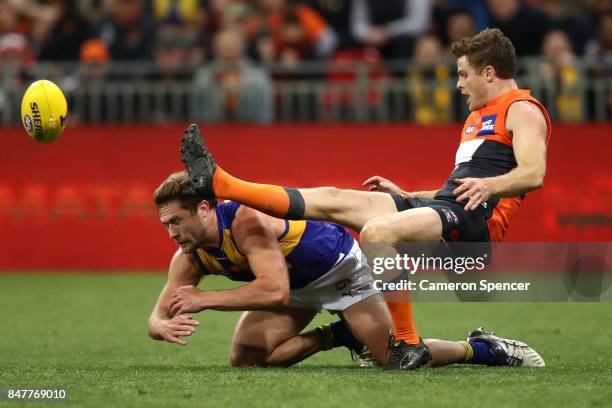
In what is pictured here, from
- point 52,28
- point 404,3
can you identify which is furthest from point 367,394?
point 52,28

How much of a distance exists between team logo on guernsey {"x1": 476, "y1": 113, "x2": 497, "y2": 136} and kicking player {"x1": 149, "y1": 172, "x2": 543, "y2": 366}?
129 cm

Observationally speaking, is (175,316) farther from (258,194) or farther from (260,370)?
(258,194)

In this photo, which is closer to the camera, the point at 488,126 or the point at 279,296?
the point at 279,296

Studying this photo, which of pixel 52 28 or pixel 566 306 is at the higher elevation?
pixel 52 28

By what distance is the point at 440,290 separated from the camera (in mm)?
8750

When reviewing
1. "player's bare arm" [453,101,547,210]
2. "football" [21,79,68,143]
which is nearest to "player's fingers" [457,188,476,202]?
"player's bare arm" [453,101,547,210]

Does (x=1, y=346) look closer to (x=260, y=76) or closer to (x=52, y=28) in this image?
(x=260, y=76)

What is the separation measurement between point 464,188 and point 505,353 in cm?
138

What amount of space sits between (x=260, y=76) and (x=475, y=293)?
792 cm

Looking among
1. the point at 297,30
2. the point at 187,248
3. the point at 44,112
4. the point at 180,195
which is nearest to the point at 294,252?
the point at 187,248

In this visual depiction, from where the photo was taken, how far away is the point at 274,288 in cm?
719

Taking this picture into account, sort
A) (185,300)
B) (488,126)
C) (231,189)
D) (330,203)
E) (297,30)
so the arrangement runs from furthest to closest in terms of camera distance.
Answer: (297,30)
(488,126)
(330,203)
(231,189)
(185,300)

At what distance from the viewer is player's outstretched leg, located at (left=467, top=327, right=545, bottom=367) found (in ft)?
25.3

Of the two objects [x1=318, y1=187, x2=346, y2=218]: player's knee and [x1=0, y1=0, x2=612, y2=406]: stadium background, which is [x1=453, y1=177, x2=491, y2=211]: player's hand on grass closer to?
[x1=318, y1=187, x2=346, y2=218]: player's knee
